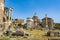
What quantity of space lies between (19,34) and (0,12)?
24.8 m

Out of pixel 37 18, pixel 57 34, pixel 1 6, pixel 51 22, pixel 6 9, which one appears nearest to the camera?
pixel 57 34

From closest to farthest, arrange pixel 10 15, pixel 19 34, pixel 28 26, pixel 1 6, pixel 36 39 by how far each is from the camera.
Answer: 1. pixel 36 39
2. pixel 19 34
3. pixel 28 26
4. pixel 1 6
5. pixel 10 15

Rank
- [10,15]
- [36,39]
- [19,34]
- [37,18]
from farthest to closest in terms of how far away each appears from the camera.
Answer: [37,18]
[10,15]
[19,34]
[36,39]

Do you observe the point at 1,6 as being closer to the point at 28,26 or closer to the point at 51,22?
the point at 28,26

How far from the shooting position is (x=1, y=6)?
117 ft

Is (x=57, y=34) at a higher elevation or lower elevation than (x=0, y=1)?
lower

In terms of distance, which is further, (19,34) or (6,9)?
(6,9)

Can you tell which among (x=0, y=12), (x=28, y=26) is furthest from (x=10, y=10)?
(x=28, y=26)

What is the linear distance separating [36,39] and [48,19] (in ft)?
158

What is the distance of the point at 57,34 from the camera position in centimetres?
1286

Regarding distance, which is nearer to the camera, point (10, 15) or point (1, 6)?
point (1, 6)

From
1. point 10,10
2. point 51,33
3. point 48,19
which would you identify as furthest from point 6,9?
point 51,33

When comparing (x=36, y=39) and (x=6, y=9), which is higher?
(x=6, y=9)

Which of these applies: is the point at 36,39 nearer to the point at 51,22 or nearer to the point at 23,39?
the point at 23,39
